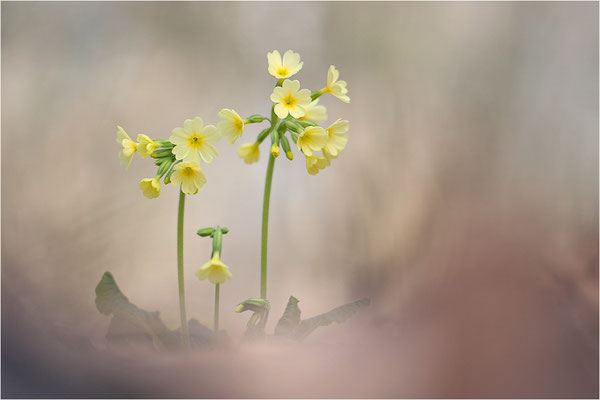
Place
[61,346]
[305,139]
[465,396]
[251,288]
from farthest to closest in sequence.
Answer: [251,288] → [305,139] → [61,346] → [465,396]

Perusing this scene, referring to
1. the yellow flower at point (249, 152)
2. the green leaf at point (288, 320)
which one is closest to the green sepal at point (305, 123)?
the yellow flower at point (249, 152)

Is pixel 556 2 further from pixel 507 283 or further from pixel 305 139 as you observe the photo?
pixel 507 283

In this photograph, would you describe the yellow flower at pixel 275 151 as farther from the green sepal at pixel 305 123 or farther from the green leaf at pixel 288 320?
the green leaf at pixel 288 320

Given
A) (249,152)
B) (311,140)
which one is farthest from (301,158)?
(311,140)

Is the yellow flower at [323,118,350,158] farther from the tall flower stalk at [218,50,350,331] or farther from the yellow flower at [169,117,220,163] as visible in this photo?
the yellow flower at [169,117,220,163]

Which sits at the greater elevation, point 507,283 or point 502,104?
point 502,104

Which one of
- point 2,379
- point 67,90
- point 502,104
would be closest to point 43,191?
point 67,90
